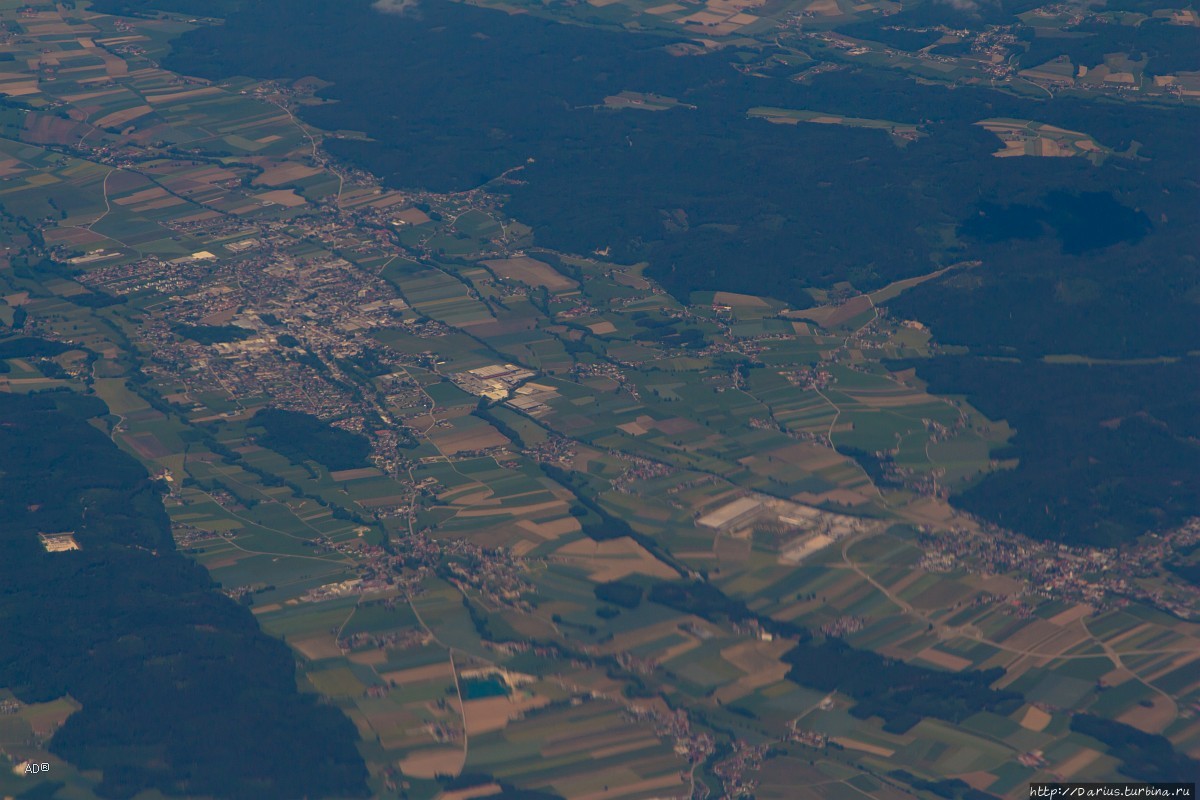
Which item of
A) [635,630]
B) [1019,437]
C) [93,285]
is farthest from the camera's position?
[93,285]

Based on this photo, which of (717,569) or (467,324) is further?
(467,324)

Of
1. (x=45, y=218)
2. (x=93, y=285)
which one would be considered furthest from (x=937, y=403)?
(x=45, y=218)

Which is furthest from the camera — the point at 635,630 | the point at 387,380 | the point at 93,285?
the point at 93,285

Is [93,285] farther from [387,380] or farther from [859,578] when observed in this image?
[859,578]

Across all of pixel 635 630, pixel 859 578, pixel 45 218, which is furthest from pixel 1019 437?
pixel 45 218

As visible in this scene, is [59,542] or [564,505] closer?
[59,542]

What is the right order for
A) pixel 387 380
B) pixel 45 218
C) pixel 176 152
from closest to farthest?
pixel 387 380 < pixel 45 218 < pixel 176 152

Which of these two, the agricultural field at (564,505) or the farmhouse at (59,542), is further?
the farmhouse at (59,542)

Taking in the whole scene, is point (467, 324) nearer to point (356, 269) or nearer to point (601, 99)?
point (356, 269)

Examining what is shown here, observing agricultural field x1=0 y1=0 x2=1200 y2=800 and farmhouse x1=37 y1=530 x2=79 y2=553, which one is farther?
farmhouse x1=37 y1=530 x2=79 y2=553

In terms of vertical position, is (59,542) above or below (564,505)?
below
